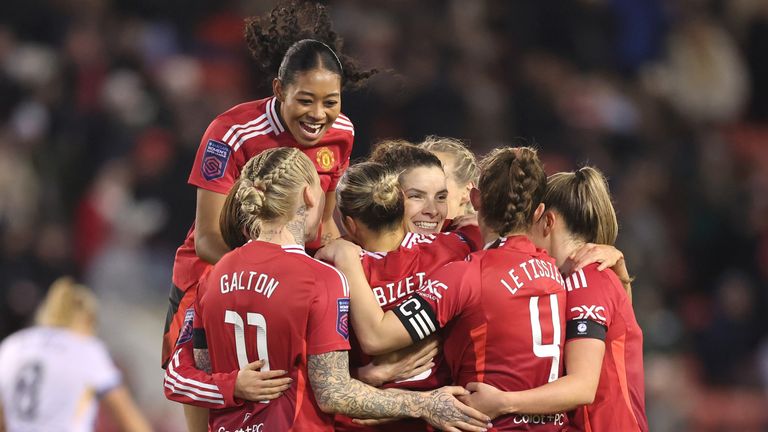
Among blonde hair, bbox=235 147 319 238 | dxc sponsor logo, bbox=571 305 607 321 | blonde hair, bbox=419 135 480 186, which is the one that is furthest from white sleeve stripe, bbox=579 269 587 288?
blonde hair, bbox=235 147 319 238

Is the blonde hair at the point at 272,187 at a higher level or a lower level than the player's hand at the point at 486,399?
higher

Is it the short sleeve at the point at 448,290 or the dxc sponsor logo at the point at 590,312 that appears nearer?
the short sleeve at the point at 448,290

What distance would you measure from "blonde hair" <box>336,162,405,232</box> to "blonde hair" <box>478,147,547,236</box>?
0.29 meters

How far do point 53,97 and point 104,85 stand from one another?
0.43 meters

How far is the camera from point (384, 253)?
403 cm

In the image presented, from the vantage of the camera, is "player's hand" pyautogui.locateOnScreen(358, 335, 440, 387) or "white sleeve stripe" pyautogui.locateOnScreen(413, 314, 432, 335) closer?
"white sleeve stripe" pyautogui.locateOnScreen(413, 314, 432, 335)

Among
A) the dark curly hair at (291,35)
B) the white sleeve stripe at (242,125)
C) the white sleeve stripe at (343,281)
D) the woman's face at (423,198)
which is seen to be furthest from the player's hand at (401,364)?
the dark curly hair at (291,35)

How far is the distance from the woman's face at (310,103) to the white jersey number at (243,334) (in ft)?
3.29

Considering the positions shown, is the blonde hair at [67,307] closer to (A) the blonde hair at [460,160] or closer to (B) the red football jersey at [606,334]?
(A) the blonde hair at [460,160]

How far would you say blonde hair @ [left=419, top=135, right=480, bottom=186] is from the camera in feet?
15.7

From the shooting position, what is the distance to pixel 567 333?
3988mm

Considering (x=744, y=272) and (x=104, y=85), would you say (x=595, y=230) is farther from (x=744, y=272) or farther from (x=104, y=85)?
(x=104, y=85)

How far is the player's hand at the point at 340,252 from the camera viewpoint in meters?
3.95

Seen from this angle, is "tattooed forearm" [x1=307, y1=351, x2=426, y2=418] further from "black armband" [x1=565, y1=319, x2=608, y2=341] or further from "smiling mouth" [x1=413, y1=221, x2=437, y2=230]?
"smiling mouth" [x1=413, y1=221, x2=437, y2=230]
